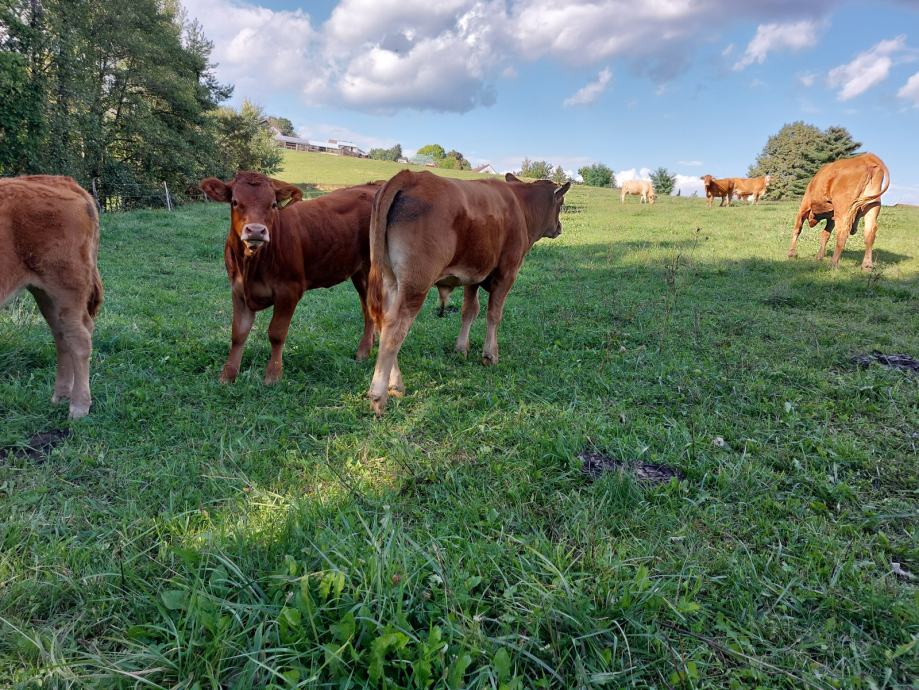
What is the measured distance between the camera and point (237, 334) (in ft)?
15.9

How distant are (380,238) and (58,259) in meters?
2.41

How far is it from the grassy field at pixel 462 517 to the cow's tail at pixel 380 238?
2.74 feet

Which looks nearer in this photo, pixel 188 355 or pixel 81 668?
pixel 81 668

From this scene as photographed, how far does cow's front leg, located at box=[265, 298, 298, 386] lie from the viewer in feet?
15.7

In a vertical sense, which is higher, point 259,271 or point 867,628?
point 259,271

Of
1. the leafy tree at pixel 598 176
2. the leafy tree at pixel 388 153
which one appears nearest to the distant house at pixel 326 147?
the leafy tree at pixel 388 153

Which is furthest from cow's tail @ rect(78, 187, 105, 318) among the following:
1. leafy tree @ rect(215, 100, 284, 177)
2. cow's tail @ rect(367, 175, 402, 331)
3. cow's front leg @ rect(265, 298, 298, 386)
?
leafy tree @ rect(215, 100, 284, 177)

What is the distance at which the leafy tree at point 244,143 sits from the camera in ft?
125

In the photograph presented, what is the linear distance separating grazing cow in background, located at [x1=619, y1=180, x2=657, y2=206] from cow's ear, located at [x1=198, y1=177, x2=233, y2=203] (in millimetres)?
31981

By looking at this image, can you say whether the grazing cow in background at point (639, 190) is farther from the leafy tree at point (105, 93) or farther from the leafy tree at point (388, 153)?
the leafy tree at point (388, 153)

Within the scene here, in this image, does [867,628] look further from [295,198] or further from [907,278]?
[907,278]

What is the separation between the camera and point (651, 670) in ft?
5.94

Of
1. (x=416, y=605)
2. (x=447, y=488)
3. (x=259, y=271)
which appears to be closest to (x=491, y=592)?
(x=416, y=605)

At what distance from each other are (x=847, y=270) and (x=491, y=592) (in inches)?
439
